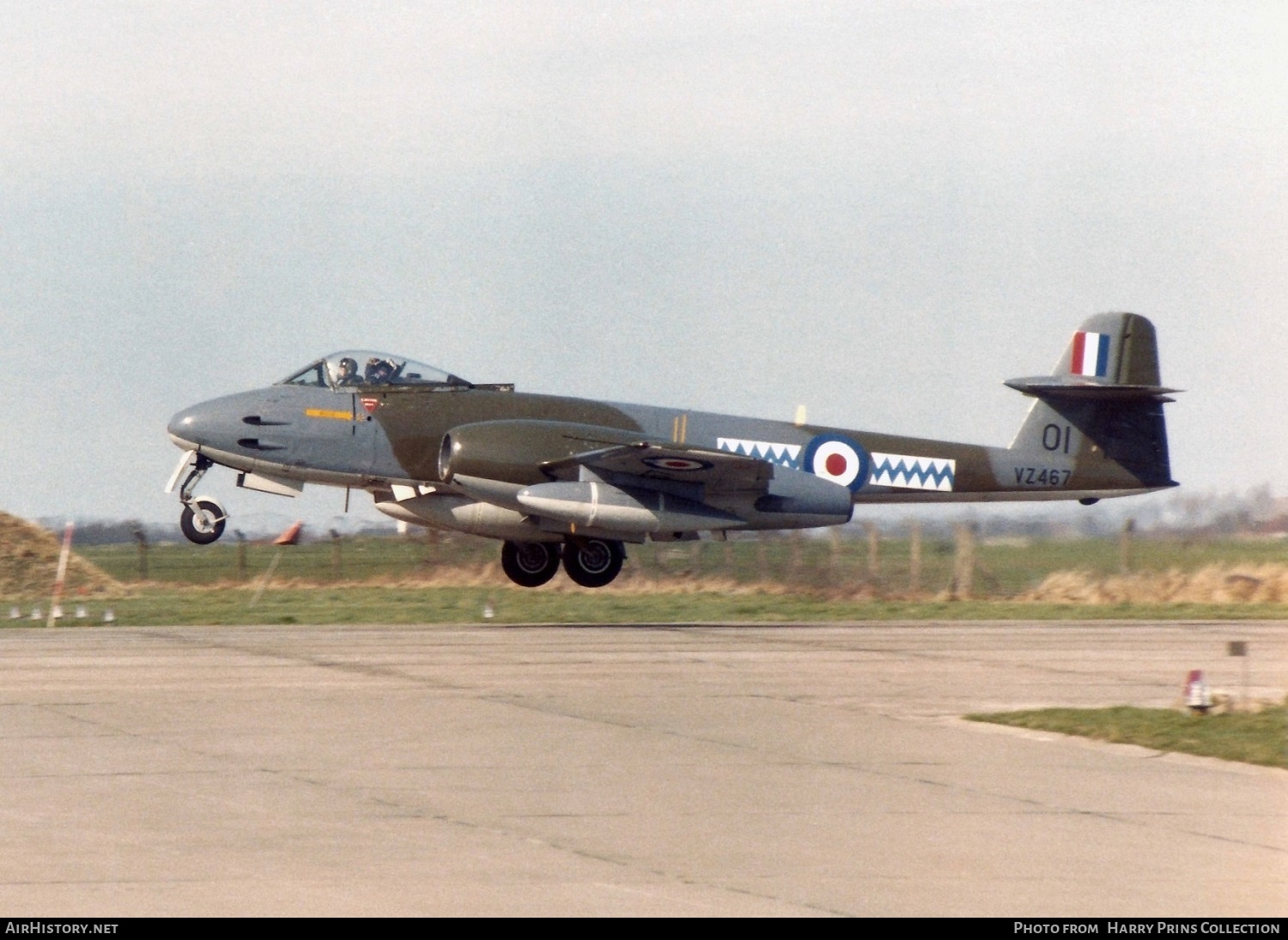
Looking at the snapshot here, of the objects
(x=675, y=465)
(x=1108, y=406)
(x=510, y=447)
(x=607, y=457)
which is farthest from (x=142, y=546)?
(x=1108, y=406)

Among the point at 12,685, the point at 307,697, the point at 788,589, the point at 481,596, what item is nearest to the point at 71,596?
the point at 481,596

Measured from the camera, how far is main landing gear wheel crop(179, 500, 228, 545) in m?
21.5

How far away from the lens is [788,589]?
2730 centimetres

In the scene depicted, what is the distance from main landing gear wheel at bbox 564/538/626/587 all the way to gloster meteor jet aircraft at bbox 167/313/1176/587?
23 millimetres

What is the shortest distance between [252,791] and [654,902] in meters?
3.25

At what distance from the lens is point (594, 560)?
22500mm

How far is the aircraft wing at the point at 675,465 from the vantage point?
820 inches

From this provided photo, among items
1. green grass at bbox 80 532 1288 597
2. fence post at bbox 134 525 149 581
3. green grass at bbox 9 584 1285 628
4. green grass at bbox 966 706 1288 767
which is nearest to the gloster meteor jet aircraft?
green grass at bbox 9 584 1285 628

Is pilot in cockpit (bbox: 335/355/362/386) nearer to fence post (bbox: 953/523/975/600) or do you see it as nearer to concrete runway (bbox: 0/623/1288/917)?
concrete runway (bbox: 0/623/1288/917)

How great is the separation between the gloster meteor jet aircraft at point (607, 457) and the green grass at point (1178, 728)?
9324 mm

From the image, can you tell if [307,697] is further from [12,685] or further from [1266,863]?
[1266,863]

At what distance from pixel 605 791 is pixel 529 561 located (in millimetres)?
13959

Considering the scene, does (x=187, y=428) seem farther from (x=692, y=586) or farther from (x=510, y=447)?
(x=692, y=586)

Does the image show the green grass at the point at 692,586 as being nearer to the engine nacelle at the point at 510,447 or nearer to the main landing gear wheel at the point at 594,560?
the main landing gear wheel at the point at 594,560
